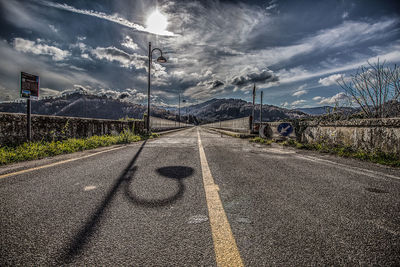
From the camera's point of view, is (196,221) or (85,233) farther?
(196,221)

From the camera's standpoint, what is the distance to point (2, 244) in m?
1.25

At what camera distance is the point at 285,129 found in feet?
28.2

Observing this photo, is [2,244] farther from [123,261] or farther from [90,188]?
[90,188]

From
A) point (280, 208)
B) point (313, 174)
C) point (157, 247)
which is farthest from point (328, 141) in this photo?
point (157, 247)

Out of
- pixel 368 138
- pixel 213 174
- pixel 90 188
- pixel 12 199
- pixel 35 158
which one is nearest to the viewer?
pixel 12 199

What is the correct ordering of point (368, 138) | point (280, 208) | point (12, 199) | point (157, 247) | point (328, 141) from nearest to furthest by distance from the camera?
point (157, 247), point (280, 208), point (12, 199), point (368, 138), point (328, 141)

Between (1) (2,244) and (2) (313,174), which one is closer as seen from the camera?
(1) (2,244)

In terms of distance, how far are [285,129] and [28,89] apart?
1042cm

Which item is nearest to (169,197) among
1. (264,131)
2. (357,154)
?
(357,154)

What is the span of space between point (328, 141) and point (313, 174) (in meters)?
4.13

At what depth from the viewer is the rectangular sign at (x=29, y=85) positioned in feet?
18.3

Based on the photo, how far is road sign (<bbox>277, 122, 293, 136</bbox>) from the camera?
8.42 meters

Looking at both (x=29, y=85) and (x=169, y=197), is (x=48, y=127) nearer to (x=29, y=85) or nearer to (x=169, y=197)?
(x=29, y=85)

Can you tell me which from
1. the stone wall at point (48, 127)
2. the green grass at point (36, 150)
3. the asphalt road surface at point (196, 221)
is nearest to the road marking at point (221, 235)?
the asphalt road surface at point (196, 221)
